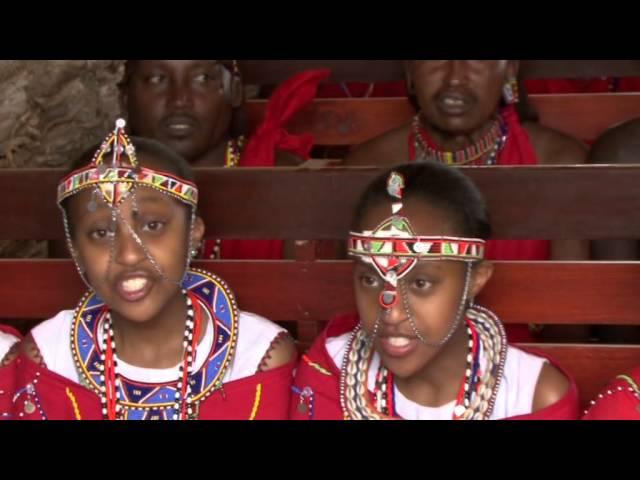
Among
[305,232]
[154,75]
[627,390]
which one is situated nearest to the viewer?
[627,390]

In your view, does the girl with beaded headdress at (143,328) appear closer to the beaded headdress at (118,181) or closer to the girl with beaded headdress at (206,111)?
the beaded headdress at (118,181)

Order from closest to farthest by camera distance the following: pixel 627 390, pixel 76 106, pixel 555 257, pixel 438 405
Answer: pixel 627 390 → pixel 438 405 → pixel 555 257 → pixel 76 106

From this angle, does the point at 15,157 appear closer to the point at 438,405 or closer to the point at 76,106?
the point at 76,106

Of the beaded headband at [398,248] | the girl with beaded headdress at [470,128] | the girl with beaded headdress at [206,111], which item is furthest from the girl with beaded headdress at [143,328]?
the girl with beaded headdress at [470,128]

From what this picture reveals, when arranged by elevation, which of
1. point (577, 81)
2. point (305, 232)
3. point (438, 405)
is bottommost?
point (438, 405)

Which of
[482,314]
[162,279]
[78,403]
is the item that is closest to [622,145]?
[482,314]

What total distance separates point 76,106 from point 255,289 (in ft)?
5.70

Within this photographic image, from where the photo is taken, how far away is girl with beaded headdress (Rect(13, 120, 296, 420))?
2.09 metres

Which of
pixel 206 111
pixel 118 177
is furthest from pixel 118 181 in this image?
pixel 206 111

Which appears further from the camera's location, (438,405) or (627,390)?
(438,405)

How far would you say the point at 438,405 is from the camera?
2039mm

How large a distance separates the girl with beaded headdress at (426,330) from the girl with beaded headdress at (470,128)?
0.82 meters

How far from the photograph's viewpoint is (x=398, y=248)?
1925 mm

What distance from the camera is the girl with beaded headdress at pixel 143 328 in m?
2.09
